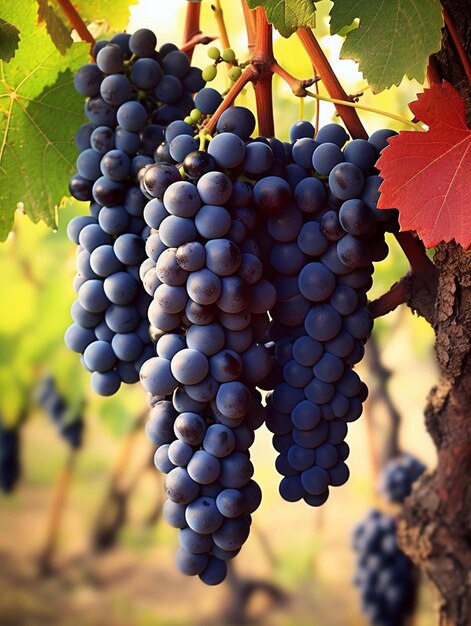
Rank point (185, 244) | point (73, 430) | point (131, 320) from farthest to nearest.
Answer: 1. point (73, 430)
2. point (131, 320)
3. point (185, 244)

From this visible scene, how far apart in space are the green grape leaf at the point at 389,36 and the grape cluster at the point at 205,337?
3.7 inches

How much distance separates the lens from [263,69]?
1.87ft

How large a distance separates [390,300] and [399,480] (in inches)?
33.7

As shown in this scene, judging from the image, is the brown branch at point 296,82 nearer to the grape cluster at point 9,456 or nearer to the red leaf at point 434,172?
the red leaf at point 434,172

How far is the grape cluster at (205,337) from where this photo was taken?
1.61 ft

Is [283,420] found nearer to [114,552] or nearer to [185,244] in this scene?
[185,244]

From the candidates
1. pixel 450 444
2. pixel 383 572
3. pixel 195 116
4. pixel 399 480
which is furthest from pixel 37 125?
pixel 383 572

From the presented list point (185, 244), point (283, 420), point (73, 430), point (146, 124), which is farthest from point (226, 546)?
point (73, 430)

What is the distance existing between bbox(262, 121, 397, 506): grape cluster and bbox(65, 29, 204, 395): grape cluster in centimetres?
11

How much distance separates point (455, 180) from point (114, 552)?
1.81 meters

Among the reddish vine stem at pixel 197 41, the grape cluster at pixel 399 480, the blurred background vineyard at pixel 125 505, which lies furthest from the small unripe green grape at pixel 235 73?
the blurred background vineyard at pixel 125 505

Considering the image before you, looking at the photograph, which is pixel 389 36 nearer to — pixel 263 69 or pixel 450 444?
pixel 263 69

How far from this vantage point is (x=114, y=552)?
2066mm

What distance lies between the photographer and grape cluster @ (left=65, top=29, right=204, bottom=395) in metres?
0.59
